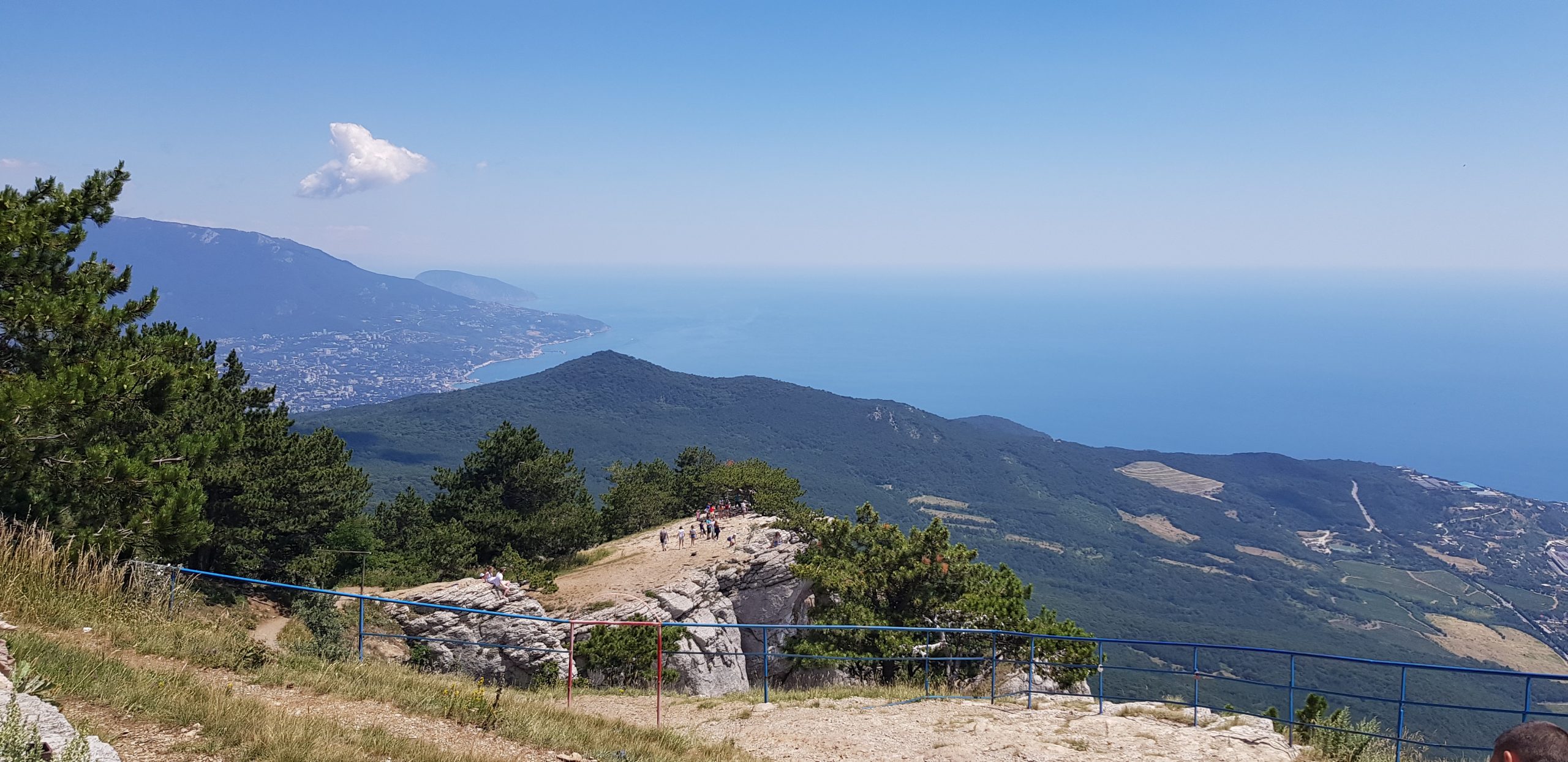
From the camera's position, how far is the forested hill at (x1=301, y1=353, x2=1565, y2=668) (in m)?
95.8

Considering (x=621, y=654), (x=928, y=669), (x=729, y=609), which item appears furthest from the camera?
(x=729, y=609)

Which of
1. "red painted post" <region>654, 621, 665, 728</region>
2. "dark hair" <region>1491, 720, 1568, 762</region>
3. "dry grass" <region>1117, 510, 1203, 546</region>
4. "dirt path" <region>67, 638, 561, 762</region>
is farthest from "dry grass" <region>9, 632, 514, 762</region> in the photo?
"dry grass" <region>1117, 510, 1203, 546</region>

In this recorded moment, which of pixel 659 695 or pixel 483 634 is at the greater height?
pixel 659 695

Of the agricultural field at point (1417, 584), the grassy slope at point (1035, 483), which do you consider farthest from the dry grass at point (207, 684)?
the agricultural field at point (1417, 584)

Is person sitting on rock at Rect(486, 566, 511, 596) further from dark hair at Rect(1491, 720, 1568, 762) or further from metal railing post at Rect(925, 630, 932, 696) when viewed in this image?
dark hair at Rect(1491, 720, 1568, 762)

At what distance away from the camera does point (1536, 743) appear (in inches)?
117

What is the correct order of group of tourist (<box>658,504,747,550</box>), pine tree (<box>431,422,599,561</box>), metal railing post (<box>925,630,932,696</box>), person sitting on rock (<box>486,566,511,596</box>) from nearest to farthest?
metal railing post (<box>925,630,932,696</box>), person sitting on rock (<box>486,566,511,596</box>), group of tourist (<box>658,504,747,550</box>), pine tree (<box>431,422,599,561</box>)

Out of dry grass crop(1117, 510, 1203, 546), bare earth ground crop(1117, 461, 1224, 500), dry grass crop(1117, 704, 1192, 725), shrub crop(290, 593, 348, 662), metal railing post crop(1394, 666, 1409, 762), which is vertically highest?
metal railing post crop(1394, 666, 1409, 762)

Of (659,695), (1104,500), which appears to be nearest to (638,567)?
(659,695)

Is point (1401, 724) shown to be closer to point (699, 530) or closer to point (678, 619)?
point (678, 619)

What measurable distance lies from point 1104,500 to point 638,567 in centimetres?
13631

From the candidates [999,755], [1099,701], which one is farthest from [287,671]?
[1099,701]

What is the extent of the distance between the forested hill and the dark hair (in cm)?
7502

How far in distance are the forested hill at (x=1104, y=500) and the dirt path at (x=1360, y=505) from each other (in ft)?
3.70
